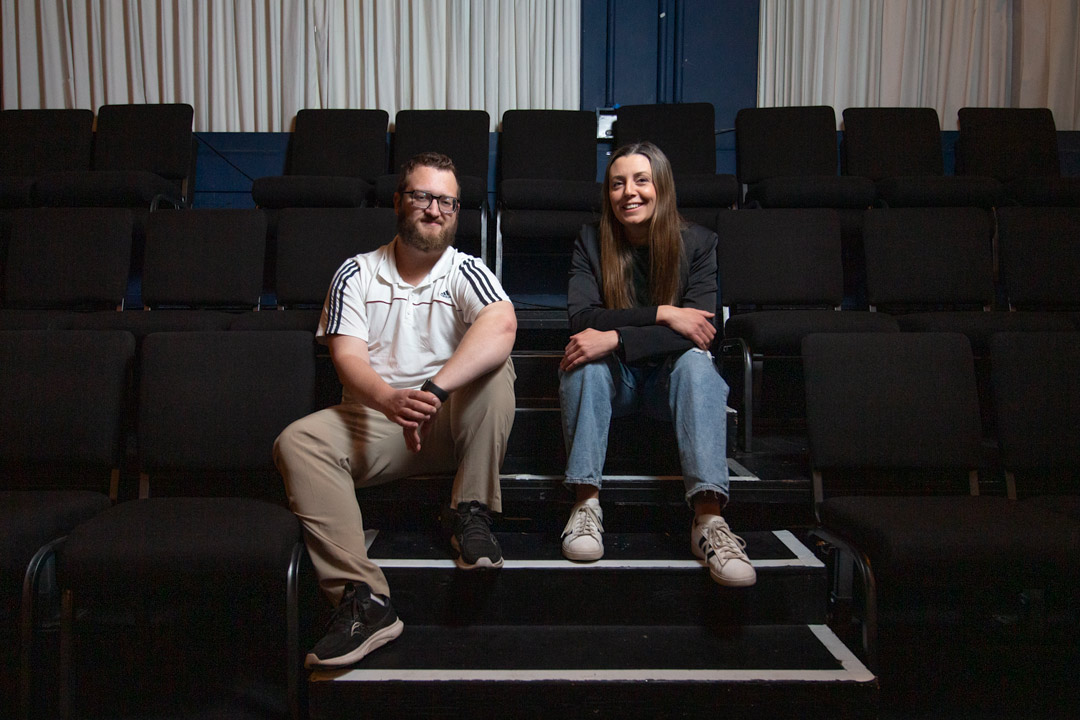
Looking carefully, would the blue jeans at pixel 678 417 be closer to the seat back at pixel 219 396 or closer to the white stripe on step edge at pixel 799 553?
the white stripe on step edge at pixel 799 553

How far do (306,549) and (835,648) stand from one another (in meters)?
1.12

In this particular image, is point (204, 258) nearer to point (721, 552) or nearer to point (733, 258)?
point (733, 258)

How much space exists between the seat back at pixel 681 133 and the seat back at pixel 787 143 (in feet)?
0.57

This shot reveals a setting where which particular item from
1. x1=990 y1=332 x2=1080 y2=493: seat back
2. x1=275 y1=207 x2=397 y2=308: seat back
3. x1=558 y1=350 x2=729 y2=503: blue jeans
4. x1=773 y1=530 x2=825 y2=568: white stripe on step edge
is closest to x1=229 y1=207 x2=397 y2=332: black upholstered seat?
x1=275 y1=207 x2=397 y2=308: seat back

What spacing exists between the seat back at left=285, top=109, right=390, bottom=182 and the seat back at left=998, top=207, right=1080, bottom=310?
279cm

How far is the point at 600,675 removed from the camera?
112 cm

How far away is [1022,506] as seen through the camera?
4.39 ft

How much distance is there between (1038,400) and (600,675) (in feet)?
4.28

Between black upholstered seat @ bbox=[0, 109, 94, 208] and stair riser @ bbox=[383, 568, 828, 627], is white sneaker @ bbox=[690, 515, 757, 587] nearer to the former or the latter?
stair riser @ bbox=[383, 568, 828, 627]

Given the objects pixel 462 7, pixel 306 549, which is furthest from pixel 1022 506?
pixel 462 7

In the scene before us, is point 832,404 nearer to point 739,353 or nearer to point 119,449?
point 739,353

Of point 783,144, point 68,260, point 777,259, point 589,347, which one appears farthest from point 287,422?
point 783,144

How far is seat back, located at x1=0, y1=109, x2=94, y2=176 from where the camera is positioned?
298 centimetres

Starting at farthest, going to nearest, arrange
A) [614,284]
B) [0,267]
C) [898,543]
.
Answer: [0,267] < [614,284] < [898,543]
